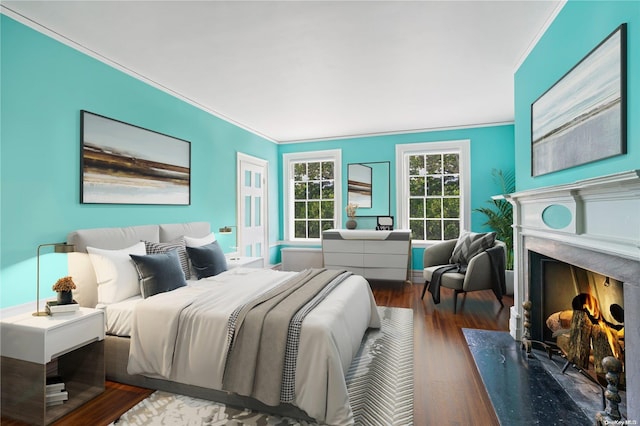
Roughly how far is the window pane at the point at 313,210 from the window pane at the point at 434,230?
2.08m

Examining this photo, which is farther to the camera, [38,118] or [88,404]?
[38,118]

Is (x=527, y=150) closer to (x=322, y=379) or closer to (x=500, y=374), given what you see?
(x=500, y=374)

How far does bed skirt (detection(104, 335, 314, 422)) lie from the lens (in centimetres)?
196

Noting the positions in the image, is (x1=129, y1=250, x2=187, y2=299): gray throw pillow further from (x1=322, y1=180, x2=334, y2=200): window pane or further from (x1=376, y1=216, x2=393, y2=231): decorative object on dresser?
(x1=322, y1=180, x2=334, y2=200): window pane

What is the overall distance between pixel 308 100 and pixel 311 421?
3.41 m

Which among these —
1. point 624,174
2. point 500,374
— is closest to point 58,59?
point 624,174

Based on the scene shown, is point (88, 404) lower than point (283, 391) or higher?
lower

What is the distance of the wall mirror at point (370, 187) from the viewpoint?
18.7 feet

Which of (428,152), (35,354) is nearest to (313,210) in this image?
(428,152)

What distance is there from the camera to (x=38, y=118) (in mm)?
2367

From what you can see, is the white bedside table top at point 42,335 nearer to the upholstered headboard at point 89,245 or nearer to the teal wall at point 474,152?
the upholstered headboard at point 89,245

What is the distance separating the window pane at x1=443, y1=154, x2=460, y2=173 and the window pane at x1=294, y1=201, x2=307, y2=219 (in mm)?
2707

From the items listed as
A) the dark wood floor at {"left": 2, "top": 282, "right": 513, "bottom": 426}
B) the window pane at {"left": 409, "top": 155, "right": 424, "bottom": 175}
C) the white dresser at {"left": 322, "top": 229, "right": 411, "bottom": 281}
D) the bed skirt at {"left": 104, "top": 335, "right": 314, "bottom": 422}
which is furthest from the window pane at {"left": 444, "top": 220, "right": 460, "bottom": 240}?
the bed skirt at {"left": 104, "top": 335, "right": 314, "bottom": 422}

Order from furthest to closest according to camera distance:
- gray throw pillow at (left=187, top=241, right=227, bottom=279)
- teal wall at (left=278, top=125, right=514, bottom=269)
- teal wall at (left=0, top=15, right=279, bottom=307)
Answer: teal wall at (left=278, top=125, right=514, bottom=269), gray throw pillow at (left=187, top=241, right=227, bottom=279), teal wall at (left=0, top=15, right=279, bottom=307)
